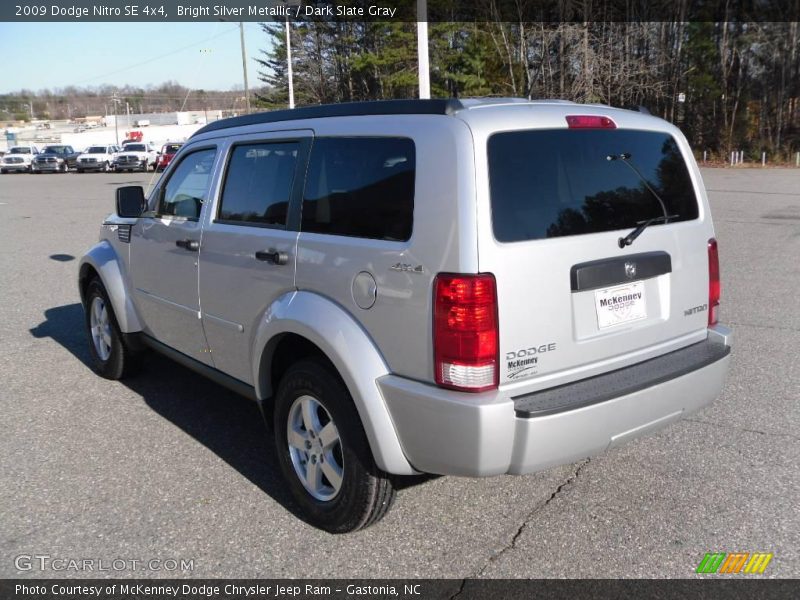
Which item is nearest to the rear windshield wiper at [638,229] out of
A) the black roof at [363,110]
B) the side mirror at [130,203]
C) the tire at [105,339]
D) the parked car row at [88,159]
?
the black roof at [363,110]

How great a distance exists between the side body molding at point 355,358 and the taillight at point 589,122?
1.27 metres

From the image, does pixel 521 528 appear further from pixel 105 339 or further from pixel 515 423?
pixel 105 339

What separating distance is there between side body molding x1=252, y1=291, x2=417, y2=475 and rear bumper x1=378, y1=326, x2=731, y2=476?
0.04m

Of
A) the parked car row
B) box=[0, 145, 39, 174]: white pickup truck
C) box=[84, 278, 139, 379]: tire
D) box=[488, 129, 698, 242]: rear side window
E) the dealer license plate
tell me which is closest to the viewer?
box=[488, 129, 698, 242]: rear side window

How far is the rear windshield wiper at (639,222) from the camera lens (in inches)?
124

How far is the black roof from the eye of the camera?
293 cm

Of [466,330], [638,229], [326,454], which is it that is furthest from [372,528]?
[638,229]

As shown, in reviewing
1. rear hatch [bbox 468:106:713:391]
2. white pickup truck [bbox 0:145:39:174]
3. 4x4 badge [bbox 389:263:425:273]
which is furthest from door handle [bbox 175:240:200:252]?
white pickup truck [bbox 0:145:39:174]

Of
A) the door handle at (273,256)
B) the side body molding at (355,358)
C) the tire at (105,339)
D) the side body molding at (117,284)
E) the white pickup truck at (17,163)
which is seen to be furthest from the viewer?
the white pickup truck at (17,163)

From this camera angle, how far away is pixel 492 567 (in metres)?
3.08

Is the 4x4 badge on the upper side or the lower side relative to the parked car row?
lower

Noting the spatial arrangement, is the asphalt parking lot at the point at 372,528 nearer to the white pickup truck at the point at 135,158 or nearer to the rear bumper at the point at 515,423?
the rear bumper at the point at 515,423

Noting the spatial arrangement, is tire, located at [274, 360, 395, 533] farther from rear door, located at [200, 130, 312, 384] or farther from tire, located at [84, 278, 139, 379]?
tire, located at [84, 278, 139, 379]

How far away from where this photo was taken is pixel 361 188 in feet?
10.4
